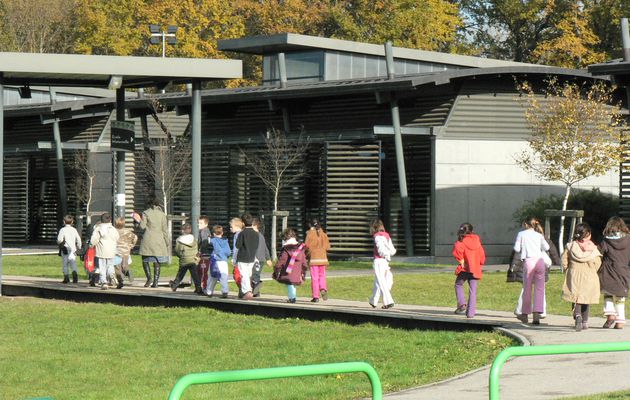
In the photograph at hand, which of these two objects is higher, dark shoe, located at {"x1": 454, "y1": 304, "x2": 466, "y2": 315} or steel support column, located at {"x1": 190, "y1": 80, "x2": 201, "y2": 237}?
steel support column, located at {"x1": 190, "y1": 80, "x2": 201, "y2": 237}

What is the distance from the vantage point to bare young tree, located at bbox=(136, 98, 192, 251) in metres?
40.9

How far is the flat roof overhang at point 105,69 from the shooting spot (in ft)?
82.2

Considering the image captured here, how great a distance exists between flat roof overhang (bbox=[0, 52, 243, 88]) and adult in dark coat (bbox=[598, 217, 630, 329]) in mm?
10880

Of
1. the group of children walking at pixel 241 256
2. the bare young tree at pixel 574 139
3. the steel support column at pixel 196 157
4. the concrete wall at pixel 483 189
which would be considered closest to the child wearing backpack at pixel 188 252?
the group of children walking at pixel 241 256

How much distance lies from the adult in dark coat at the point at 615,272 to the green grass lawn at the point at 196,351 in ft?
5.47

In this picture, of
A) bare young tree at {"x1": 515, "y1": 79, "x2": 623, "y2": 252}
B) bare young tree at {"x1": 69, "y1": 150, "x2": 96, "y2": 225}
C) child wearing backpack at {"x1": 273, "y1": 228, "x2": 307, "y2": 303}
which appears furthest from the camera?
bare young tree at {"x1": 69, "y1": 150, "x2": 96, "y2": 225}

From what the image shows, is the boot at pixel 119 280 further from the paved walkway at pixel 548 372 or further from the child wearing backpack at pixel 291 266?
the paved walkway at pixel 548 372

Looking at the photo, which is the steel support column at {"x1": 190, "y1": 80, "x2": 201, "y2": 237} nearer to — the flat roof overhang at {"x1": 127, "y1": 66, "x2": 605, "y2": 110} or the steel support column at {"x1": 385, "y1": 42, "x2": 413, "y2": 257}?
the flat roof overhang at {"x1": 127, "y1": 66, "x2": 605, "y2": 110}

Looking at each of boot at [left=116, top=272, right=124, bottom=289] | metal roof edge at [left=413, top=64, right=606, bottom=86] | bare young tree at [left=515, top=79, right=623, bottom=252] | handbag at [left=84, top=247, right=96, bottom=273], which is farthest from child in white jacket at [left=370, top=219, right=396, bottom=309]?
metal roof edge at [left=413, top=64, right=606, bottom=86]

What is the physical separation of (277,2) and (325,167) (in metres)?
28.5

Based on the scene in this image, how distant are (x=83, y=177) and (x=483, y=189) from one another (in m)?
15.3

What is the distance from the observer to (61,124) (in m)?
47.6

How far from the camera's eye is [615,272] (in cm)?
1800

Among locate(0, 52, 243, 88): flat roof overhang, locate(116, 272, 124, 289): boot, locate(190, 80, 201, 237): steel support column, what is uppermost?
locate(0, 52, 243, 88): flat roof overhang
